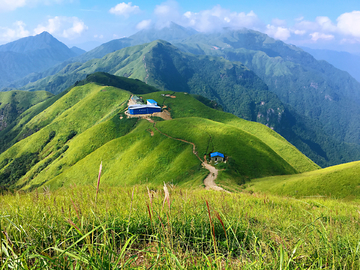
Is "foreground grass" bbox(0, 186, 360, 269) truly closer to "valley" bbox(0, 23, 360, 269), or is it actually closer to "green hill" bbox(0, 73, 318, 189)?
"valley" bbox(0, 23, 360, 269)

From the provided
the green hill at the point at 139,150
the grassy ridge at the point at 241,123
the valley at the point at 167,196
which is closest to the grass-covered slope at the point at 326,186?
the valley at the point at 167,196

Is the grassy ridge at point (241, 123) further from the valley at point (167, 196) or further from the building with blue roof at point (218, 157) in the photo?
the building with blue roof at point (218, 157)

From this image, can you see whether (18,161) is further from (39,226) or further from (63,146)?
(39,226)

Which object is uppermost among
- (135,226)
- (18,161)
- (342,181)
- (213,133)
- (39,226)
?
(39,226)

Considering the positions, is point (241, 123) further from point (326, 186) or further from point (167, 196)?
point (167, 196)

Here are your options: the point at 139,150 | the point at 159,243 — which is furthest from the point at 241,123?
the point at 159,243

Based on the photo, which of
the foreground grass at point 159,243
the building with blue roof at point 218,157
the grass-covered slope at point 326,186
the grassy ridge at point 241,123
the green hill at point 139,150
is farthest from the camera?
the grassy ridge at point 241,123

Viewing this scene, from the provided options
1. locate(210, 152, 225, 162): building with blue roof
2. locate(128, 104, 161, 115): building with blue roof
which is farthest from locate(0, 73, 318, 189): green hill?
locate(128, 104, 161, 115): building with blue roof

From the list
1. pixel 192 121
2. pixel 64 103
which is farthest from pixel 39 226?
pixel 64 103
